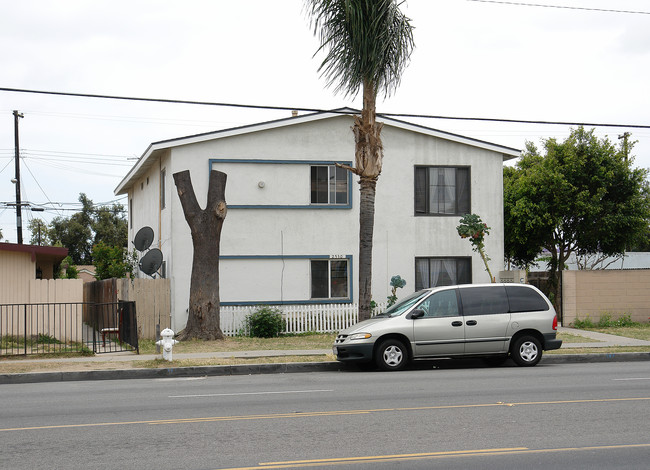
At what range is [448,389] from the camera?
12.0m

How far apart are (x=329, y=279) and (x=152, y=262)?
5583 millimetres

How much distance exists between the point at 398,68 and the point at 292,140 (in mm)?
5750

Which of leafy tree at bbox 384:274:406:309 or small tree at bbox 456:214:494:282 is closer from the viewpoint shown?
small tree at bbox 456:214:494:282

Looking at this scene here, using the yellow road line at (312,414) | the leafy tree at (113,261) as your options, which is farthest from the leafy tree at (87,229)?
the yellow road line at (312,414)

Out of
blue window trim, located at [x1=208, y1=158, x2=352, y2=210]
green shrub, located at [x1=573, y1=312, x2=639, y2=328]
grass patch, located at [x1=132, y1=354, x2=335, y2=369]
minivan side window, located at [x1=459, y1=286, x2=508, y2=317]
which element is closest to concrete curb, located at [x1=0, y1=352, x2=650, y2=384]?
grass patch, located at [x1=132, y1=354, x2=335, y2=369]

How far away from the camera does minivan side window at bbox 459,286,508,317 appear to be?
609 inches

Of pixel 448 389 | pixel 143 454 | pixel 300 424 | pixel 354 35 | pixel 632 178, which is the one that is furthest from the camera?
pixel 632 178

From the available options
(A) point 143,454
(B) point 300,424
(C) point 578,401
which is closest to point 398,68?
(C) point 578,401

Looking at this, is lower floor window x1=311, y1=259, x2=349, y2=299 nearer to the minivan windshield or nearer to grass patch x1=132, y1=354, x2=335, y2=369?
grass patch x1=132, y1=354, x2=335, y2=369

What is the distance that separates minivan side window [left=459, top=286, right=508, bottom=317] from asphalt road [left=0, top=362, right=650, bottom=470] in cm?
190

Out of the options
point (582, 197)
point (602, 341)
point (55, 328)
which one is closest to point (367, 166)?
point (602, 341)

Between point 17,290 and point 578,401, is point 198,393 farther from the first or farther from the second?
point 17,290

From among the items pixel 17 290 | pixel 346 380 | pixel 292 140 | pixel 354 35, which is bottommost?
pixel 346 380

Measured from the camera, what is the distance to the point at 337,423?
9.02 metres
